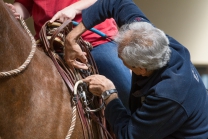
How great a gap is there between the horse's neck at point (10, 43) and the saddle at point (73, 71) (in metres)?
0.19

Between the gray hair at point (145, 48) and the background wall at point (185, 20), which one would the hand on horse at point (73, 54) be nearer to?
the gray hair at point (145, 48)

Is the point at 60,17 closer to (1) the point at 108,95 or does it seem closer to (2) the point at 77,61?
(2) the point at 77,61

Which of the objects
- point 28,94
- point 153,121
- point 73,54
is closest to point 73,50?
point 73,54

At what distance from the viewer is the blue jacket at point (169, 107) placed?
0.94 m

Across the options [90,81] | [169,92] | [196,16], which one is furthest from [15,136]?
[196,16]

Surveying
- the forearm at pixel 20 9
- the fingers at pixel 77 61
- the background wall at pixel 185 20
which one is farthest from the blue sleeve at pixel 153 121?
the background wall at pixel 185 20

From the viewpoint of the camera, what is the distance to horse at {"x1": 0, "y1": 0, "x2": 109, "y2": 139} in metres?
0.88

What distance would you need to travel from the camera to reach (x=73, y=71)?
1.16 m

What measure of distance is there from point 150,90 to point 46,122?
324 mm

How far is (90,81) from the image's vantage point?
1116 mm

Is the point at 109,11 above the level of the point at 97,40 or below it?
above

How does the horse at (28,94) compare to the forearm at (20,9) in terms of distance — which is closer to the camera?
the horse at (28,94)

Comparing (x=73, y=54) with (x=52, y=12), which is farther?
(x=52, y=12)

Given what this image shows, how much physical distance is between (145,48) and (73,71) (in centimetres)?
33
